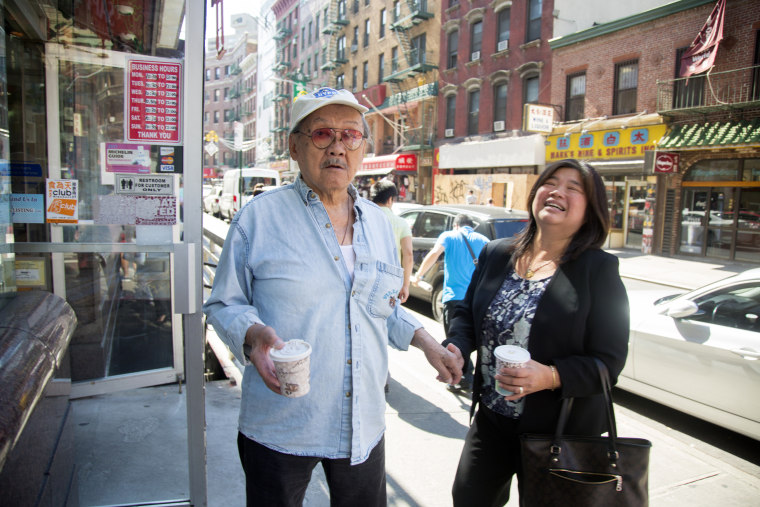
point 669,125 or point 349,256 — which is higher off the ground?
point 669,125

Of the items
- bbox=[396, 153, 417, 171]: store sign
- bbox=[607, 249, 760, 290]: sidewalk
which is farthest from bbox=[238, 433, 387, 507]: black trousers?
bbox=[396, 153, 417, 171]: store sign

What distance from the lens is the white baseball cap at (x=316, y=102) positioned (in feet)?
6.08

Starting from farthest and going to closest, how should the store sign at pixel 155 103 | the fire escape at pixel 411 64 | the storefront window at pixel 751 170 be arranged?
1. the fire escape at pixel 411 64
2. the storefront window at pixel 751 170
3. the store sign at pixel 155 103

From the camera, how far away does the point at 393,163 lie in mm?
29188

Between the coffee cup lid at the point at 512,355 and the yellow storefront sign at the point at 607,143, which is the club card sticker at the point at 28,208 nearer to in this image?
the coffee cup lid at the point at 512,355

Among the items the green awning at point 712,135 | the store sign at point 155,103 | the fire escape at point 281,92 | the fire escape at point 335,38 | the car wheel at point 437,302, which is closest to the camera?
the store sign at point 155,103

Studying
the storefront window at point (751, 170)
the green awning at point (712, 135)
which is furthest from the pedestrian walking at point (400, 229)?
the storefront window at point (751, 170)

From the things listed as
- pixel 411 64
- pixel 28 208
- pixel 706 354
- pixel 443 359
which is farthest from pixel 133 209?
pixel 411 64

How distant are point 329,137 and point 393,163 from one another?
2767cm

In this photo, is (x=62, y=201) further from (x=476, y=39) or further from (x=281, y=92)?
(x=281, y=92)

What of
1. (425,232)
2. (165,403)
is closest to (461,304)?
(165,403)

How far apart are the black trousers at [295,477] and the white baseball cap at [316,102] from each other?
1.17 meters

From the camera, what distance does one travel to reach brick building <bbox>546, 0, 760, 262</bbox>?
14.7 meters

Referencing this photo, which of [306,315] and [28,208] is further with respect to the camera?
[28,208]
